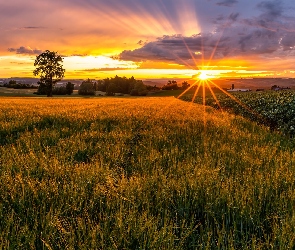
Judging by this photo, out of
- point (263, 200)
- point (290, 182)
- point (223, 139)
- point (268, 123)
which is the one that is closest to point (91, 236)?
point (263, 200)

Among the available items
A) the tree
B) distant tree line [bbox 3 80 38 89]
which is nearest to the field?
the tree

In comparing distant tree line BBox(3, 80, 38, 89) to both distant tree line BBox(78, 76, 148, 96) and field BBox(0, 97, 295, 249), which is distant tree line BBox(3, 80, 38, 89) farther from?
field BBox(0, 97, 295, 249)

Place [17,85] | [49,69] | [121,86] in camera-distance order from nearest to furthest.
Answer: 1. [49,69]
2. [17,85]
3. [121,86]

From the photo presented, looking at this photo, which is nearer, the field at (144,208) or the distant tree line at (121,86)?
the field at (144,208)

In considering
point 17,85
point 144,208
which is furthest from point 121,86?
point 144,208

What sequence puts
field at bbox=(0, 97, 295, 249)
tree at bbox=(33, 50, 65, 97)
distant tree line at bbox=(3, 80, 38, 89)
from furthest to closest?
distant tree line at bbox=(3, 80, 38, 89) < tree at bbox=(33, 50, 65, 97) < field at bbox=(0, 97, 295, 249)

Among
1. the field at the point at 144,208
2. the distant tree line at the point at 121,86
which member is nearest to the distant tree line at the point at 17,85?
the distant tree line at the point at 121,86

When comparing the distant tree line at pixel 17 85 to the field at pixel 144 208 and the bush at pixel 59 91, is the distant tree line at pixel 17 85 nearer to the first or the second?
the bush at pixel 59 91

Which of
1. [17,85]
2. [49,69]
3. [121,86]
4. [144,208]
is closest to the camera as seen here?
[144,208]

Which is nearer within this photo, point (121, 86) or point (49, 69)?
point (49, 69)

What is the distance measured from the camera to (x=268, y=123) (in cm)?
1525

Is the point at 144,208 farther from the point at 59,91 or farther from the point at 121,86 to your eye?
the point at 121,86

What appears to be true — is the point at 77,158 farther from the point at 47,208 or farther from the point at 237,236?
the point at 237,236

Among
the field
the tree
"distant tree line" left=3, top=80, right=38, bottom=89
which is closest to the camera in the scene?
the field
